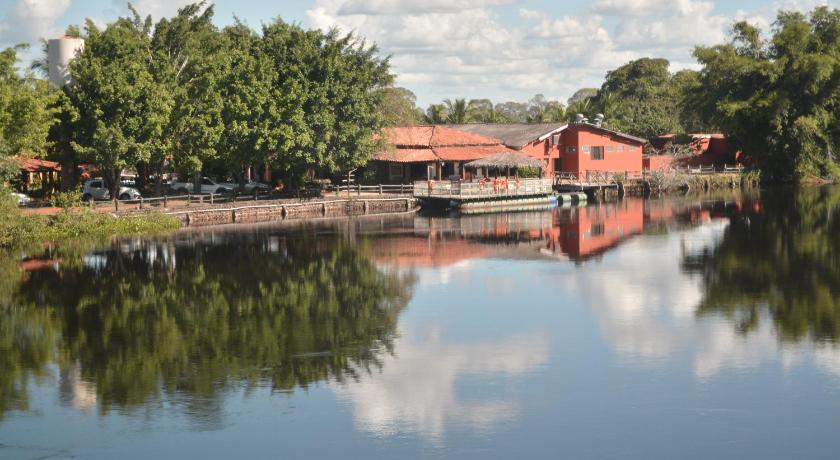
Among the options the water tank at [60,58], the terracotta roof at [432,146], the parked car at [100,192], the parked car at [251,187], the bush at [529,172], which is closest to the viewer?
the water tank at [60,58]

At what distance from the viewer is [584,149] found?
83938 mm

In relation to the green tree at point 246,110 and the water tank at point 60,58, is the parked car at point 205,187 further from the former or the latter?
the water tank at point 60,58

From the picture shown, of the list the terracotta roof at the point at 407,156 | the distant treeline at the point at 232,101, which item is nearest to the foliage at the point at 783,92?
the distant treeline at the point at 232,101

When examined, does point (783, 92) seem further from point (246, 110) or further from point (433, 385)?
point (433, 385)

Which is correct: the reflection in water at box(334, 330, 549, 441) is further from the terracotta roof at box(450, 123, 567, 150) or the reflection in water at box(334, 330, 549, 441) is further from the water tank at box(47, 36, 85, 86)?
the terracotta roof at box(450, 123, 567, 150)

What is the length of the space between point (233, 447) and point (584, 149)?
67409 millimetres

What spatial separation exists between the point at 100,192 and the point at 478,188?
24691mm

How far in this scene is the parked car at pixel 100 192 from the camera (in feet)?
Answer: 210

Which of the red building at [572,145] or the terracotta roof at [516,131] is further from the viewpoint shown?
the red building at [572,145]

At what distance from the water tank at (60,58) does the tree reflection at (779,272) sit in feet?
126

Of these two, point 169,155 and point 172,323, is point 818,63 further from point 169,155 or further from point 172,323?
point 172,323

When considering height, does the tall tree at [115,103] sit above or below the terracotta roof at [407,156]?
above

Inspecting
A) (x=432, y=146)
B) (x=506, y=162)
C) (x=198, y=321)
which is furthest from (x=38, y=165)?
(x=198, y=321)

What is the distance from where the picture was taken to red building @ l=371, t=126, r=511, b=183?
2985 inches
